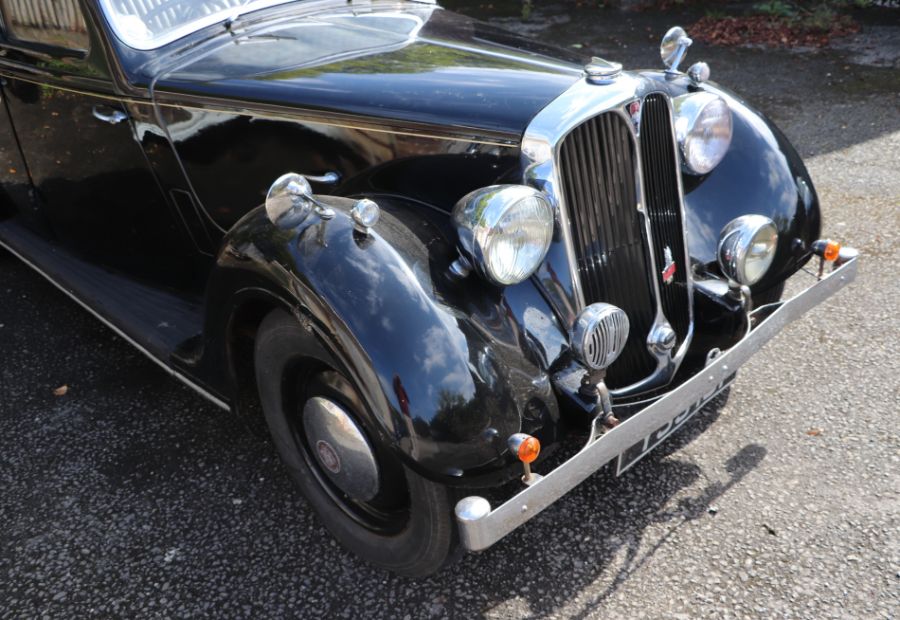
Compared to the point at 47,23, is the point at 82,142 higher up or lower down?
lower down

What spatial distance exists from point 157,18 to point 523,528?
2171mm

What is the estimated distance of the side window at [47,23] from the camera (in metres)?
2.96

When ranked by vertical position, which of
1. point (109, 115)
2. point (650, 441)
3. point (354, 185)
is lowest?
point (650, 441)

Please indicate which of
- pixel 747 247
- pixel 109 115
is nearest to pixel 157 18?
pixel 109 115

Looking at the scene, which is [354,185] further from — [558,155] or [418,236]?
[558,155]

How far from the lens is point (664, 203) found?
2.43m

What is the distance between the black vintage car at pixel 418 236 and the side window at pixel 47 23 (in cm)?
1

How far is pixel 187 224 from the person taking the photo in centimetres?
301

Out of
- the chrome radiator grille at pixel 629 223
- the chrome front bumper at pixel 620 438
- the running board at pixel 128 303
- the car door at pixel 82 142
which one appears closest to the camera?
the chrome front bumper at pixel 620 438

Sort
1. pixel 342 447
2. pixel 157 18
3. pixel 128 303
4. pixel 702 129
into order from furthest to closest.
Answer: pixel 128 303 < pixel 157 18 < pixel 702 129 < pixel 342 447

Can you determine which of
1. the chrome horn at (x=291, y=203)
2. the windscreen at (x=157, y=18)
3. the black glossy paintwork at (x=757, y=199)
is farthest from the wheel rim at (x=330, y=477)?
the windscreen at (x=157, y=18)

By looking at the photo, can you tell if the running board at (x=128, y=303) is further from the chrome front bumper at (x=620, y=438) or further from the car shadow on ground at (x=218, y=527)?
the chrome front bumper at (x=620, y=438)

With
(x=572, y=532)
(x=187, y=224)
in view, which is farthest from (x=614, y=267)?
(x=187, y=224)

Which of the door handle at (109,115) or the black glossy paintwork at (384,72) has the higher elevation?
the black glossy paintwork at (384,72)
